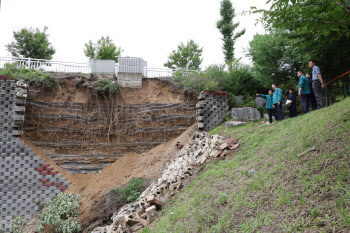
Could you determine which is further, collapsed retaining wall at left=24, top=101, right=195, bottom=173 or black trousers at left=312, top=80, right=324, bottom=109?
collapsed retaining wall at left=24, top=101, right=195, bottom=173

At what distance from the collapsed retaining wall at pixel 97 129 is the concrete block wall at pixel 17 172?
100cm

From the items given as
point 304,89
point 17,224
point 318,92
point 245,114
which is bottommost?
point 17,224

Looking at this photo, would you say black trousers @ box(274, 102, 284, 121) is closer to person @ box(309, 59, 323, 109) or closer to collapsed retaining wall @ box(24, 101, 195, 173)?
person @ box(309, 59, 323, 109)

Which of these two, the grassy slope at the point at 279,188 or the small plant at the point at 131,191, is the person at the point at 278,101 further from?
the small plant at the point at 131,191

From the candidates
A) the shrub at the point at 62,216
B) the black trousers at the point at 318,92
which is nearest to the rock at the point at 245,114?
the black trousers at the point at 318,92

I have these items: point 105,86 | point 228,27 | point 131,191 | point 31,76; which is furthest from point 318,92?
point 228,27

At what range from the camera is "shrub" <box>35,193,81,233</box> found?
7422mm

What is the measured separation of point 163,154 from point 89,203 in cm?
352

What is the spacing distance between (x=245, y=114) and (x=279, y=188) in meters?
6.80

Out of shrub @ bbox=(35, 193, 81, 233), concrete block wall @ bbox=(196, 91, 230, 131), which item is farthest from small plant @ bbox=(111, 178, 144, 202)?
concrete block wall @ bbox=(196, 91, 230, 131)

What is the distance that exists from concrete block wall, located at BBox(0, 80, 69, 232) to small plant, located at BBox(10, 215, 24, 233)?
0.35 m

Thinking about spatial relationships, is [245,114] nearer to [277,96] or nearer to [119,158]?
[277,96]

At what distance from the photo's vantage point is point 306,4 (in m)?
3.68

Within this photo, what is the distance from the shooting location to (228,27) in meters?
21.3
